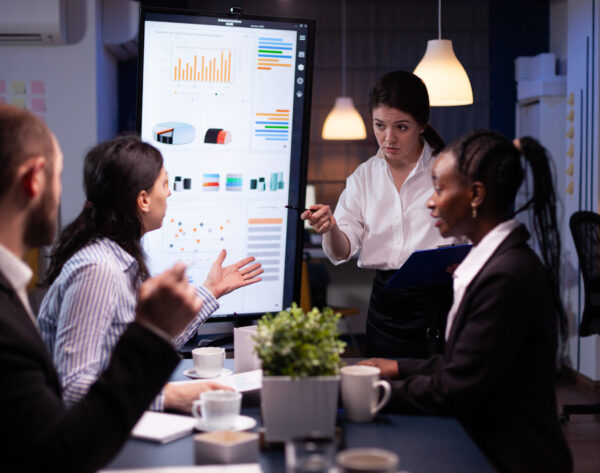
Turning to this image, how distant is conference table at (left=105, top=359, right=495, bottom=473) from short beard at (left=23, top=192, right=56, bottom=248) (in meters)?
0.39

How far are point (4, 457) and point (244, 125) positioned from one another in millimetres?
1782

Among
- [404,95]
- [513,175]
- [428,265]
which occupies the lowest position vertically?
[428,265]

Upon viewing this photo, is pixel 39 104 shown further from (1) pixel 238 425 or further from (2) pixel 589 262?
(1) pixel 238 425

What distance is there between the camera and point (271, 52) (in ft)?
8.64

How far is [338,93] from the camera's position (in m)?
7.21

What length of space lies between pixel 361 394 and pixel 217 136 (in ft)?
4.70

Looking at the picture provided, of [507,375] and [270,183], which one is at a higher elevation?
[270,183]

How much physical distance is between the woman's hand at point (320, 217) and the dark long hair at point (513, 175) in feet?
2.78

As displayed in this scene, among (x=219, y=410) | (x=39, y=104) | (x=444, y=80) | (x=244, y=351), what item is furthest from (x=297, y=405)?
(x=39, y=104)

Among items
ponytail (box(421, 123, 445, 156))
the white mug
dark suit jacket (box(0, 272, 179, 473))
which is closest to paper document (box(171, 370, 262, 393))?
the white mug

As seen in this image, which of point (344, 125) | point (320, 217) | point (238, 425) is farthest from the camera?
point (344, 125)

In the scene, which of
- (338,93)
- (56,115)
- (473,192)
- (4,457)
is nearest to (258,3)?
(338,93)

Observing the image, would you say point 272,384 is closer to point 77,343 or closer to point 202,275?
point 77,343

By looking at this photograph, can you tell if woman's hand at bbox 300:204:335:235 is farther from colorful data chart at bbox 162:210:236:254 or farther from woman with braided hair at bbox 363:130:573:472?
woman with braided hair at bbox 363:130:573:472
